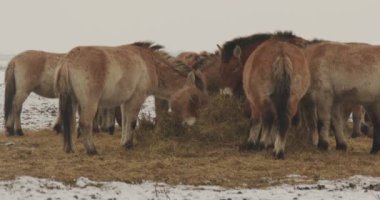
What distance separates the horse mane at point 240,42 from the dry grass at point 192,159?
941 mm

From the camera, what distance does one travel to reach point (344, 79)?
31.0 feet

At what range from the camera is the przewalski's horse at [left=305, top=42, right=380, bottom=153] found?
30.6ft

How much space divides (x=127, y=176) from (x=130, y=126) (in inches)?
116

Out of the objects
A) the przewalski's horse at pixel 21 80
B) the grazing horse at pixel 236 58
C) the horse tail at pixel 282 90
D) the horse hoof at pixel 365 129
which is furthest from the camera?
the horse hoof at pixel 365 129

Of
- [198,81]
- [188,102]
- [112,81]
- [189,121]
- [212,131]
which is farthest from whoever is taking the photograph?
[198,81]

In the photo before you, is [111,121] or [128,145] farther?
[111,121]

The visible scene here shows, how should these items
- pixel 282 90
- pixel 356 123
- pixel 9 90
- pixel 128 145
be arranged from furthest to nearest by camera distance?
1. pixel 9 90
2. pixel 356 123
3. pixel 128 145
4. pixel 282 90

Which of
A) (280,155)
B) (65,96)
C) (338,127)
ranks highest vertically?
(65,96)

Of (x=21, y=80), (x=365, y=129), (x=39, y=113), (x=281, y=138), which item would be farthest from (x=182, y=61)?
(x=39, y=113)

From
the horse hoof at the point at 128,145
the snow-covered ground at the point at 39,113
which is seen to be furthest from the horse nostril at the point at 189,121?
the snow-covered ground at the point at 39,113

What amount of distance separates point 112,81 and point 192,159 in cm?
195

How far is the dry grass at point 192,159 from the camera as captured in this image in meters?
7.32

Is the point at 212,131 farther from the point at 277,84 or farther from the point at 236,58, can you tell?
the point at 277,84

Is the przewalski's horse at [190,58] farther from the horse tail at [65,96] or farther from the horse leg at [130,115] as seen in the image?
the horse tail at [65,96]
